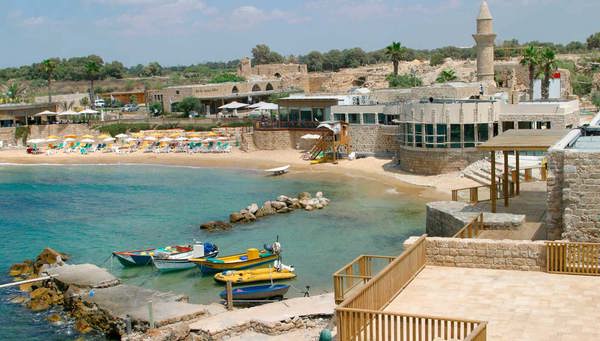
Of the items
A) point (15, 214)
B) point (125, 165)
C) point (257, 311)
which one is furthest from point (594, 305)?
point (125, 165)

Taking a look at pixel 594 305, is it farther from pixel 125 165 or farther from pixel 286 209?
pixel 125 165

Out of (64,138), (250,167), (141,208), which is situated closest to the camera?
(141,208)

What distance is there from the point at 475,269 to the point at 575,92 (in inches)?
2417

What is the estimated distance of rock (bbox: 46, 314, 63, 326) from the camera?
24102 mm

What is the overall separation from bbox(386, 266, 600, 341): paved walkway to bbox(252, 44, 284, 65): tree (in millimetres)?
145271

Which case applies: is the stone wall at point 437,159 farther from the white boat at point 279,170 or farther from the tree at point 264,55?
the tree at point 264,55

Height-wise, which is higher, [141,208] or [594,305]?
[594,305]

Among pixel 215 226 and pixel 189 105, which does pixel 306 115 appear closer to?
pixel 189 105

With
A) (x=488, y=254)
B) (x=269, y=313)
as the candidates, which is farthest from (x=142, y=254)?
(x=488, y=254)

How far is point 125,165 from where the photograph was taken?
215 ft

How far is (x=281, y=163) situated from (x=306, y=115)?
5.85 m

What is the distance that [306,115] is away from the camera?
207 feet

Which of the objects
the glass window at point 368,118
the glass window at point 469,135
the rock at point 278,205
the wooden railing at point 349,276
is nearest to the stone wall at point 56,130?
the glass window at point 368,118

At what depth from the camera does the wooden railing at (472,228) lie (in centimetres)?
2013
